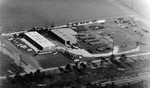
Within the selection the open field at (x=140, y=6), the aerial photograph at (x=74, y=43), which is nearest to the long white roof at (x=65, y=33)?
the aerial photograph at (x=74, y=43)

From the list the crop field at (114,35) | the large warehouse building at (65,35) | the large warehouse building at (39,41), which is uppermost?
the large warehouse building at (39,41)

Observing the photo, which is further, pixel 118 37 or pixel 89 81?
pixel 118 37

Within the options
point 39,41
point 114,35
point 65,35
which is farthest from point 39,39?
point 114,35

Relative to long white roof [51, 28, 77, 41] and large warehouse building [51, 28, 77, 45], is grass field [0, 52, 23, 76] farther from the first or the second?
long white roof [51, 28, 77, 41]

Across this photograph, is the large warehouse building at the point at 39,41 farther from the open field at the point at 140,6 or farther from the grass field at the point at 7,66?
the open field at the point at 140,6

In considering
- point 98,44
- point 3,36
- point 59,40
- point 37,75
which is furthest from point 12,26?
point 37,75

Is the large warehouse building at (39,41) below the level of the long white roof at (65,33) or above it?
above

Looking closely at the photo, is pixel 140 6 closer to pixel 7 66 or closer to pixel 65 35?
pixel 65 35

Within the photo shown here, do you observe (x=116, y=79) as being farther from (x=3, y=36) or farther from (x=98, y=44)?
(x=3, y=36)
